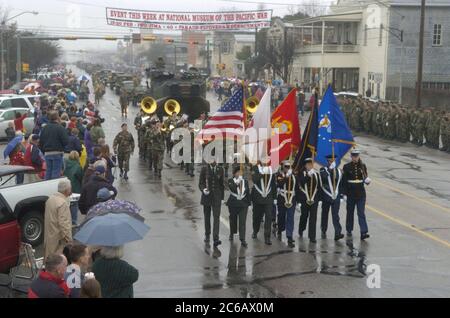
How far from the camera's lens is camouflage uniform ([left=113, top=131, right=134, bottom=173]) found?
64.0 feet

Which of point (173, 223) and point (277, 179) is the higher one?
point (277, 179)

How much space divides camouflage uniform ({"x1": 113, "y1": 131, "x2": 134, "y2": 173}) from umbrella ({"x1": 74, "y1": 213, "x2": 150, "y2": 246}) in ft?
36.4

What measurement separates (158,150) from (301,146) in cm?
737

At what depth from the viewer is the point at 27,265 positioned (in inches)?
434

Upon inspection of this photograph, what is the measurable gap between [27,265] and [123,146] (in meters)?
8.79

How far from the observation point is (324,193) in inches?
530

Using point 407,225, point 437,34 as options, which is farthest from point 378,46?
point 407,225

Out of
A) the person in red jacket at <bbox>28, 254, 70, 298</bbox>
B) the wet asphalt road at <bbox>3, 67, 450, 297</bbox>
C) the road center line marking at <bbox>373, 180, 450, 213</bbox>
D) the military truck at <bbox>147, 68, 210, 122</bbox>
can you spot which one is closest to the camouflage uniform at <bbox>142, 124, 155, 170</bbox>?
the wet asphalt road at <bbox>3, 67, 450, 297</bbox>

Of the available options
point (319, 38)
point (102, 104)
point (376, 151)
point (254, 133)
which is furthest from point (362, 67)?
point (254, 133)

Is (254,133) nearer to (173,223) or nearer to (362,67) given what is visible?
(173,223)

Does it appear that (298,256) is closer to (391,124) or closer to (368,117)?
(391,124)

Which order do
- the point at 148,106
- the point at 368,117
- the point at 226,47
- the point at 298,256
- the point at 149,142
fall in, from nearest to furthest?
the point at 298,256
the point at 149,142
the point at 148,106
the point at 368,117
the point at 226,47

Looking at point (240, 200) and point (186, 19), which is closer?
point (240, 200)

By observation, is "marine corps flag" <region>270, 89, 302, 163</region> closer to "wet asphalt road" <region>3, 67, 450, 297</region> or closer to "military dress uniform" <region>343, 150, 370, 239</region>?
"military dress uniform" <region>343, 150, 370, 239</region>
